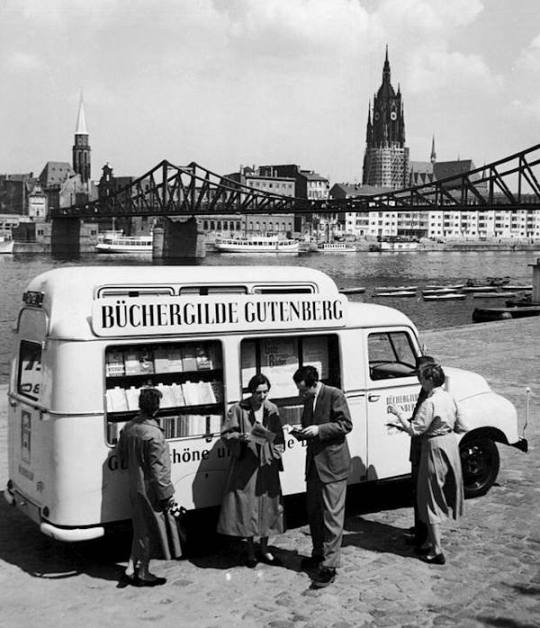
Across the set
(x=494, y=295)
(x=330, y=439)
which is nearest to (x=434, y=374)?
(x=330, y=439)

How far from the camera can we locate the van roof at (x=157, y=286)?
6633 mm

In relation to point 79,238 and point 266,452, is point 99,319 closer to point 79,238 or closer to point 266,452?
point 266,452

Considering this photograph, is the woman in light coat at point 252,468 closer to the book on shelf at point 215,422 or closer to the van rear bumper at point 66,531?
the book on shelf at point 215,422

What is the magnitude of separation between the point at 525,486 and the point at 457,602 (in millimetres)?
3290

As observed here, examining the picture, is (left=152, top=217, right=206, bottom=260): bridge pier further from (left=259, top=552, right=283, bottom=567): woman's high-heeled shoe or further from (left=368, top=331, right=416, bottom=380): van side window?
(left=259, top=552, right=283, bottom=567): woman's high-heeled shoe

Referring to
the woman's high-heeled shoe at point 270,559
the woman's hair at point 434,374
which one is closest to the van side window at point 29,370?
the woman's high-heeled shoe at point 270,559

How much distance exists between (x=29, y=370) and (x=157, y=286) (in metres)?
1.32

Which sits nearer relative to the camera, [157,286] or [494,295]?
[157,286]

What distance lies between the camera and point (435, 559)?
693 centimetres

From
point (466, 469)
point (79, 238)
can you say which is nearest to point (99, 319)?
point (466, 469)

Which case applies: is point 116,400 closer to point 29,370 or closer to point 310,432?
point 29,370

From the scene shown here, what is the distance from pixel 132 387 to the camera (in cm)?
692

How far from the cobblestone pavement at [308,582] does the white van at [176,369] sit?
465mm

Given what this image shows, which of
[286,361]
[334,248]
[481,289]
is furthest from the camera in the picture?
[334,248]
